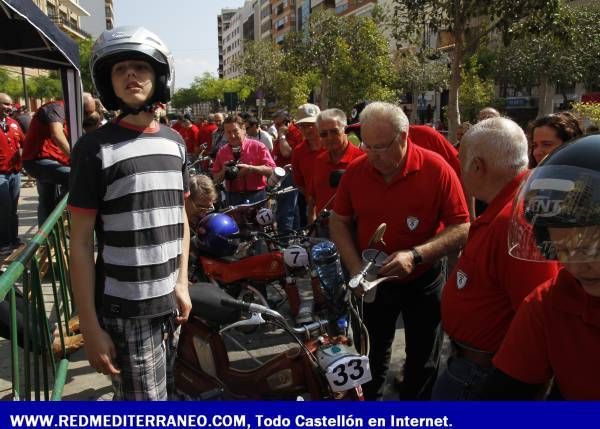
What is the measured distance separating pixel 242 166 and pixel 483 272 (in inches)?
172

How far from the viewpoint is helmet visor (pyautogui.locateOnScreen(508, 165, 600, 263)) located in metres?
1.22

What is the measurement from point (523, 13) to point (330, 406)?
8.42 meters

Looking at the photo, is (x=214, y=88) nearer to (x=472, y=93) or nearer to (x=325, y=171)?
(x=472, y=93)

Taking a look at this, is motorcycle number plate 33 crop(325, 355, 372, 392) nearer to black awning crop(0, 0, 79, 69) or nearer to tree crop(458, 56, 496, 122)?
black awning crop(0, 0, 79, 69)

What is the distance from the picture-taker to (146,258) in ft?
6.23

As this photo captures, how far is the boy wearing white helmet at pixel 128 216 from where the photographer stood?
1.79 m

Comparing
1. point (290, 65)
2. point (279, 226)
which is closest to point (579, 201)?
point (279, 226)

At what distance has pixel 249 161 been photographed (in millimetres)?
6336

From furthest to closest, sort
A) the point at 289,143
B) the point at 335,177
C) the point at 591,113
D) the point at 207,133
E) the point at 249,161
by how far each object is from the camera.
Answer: the point at 207,133 < the point at 289,143 < the point at 591,113 < the point at 249,161 < the point at 335,177

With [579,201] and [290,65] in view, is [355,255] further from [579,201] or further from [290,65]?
[290,65]

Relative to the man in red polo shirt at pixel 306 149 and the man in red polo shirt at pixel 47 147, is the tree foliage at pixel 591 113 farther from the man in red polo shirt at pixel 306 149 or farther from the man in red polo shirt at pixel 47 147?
the man in red polo shirt at pixel 47 147

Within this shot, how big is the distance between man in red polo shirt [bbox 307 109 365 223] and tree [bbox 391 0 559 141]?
4.93 metres

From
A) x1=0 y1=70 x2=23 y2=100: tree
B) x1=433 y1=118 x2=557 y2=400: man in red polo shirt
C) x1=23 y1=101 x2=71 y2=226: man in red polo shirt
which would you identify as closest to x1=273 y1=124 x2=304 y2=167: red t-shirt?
x1=23 y1=101 x2=71 y2=226: man in red polo shirt

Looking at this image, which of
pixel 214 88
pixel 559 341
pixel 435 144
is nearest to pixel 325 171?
pixel 435 144
